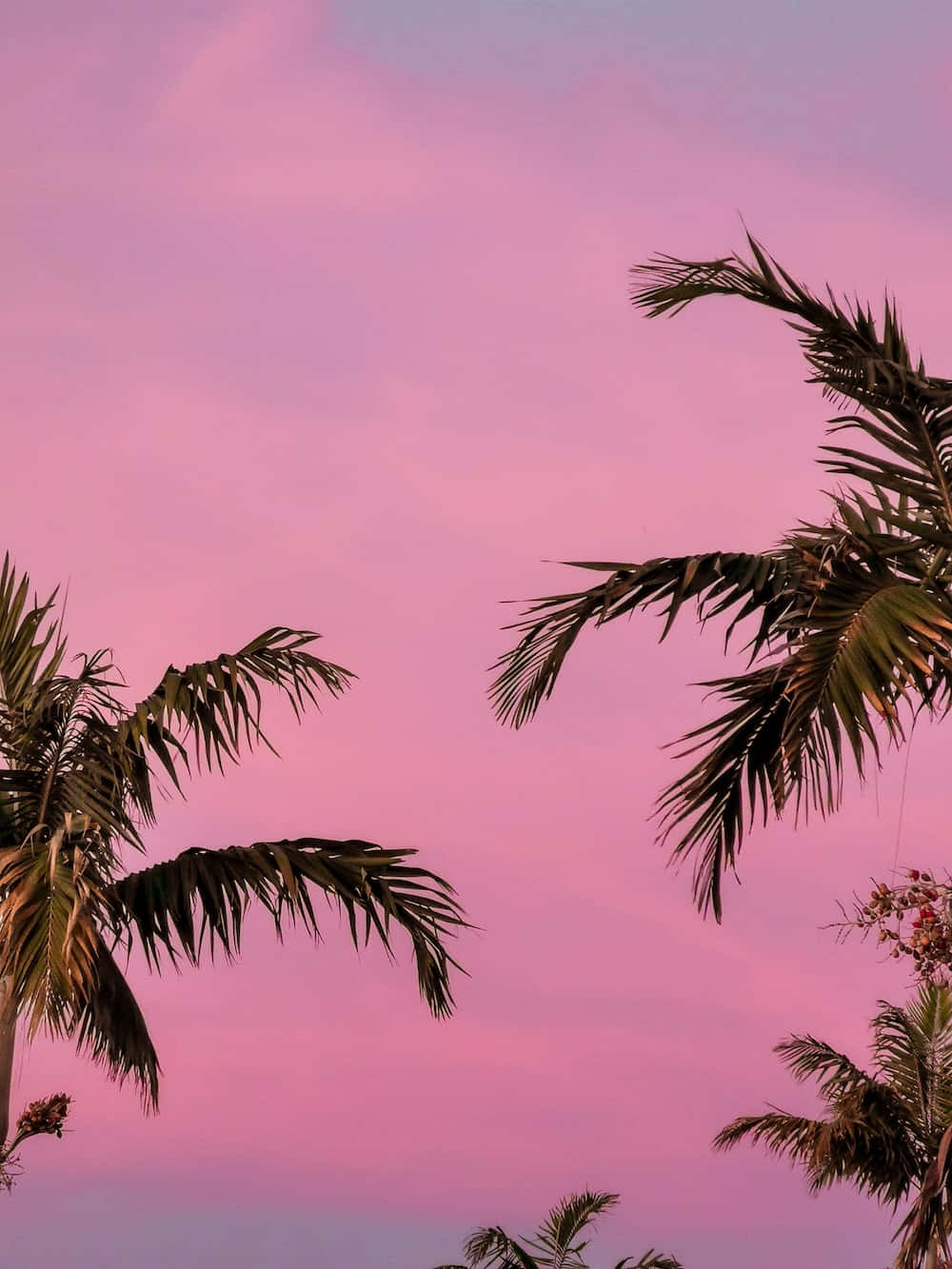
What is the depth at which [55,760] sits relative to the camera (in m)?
11.2

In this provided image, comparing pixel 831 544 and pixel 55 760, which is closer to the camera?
pixel 831 544

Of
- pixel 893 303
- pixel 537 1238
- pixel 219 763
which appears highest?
pixel 893 303

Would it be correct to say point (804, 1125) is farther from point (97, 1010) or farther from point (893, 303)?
point (893, 303)

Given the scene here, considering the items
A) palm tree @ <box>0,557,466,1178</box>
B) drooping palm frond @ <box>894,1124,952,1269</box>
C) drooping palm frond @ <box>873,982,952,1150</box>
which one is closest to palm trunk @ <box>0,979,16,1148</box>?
palm tree @ <box>0,557,466,1178</box>

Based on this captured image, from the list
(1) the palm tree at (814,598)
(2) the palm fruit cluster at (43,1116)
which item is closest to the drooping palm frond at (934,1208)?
(1) the palm tree at (814,598)

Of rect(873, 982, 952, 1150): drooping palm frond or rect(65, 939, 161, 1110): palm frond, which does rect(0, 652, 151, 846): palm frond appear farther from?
rect(873, 982, 952, 1150): drooping palm frond

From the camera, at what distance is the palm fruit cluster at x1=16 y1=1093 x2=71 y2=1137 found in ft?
41.8

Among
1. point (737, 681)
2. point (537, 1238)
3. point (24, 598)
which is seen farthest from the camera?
point (537, 1238)

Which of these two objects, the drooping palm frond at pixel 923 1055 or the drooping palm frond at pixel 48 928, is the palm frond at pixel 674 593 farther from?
the drooping palm frond at pixel 923 1055

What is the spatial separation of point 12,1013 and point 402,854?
2.79 metres

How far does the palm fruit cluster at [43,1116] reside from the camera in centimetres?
1273

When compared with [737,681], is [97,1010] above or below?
below

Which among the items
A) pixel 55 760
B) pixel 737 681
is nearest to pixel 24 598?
pixel 55 760

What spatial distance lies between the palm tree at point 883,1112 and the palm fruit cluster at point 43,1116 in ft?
26.0
